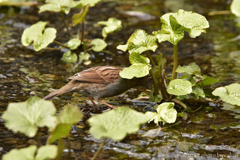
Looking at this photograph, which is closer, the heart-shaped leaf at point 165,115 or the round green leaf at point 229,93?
the heart-shaped leaf at point 165,115

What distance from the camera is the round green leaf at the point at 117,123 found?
2904 mm

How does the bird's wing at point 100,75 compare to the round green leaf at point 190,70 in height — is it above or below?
below

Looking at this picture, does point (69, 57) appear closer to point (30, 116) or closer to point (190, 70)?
point (190, 70)

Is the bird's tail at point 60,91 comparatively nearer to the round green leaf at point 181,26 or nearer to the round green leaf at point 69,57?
the round green leaf at point 181,26

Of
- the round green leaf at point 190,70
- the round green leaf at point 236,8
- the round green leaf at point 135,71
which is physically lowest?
the round green leaf at point 190,70

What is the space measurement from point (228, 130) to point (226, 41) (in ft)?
14.0

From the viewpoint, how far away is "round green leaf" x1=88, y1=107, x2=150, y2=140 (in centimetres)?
290

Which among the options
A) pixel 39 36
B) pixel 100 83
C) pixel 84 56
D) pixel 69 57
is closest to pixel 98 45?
pixel 84 56

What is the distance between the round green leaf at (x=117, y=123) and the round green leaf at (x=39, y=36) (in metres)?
3.24

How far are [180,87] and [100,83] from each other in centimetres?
148

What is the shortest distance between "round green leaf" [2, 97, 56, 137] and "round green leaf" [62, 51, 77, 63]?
3.68m

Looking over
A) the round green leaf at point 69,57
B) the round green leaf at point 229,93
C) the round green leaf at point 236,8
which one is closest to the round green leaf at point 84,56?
the round green leaf at point 69,57

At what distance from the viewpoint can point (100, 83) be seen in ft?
17.4

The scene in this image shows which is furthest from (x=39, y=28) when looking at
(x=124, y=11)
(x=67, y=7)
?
(x=124, y=11)
